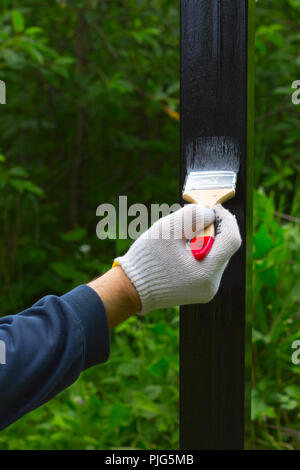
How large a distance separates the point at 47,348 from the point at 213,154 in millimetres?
482

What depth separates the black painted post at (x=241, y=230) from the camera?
97cm

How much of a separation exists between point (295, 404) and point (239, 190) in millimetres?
802

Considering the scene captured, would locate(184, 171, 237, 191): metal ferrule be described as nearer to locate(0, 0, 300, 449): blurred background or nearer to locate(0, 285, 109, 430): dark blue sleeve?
locate(0, 285, 109, 430): dark blue sleeve

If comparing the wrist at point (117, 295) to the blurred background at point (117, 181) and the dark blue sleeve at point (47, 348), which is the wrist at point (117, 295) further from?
the blurred background at point (117, 181)

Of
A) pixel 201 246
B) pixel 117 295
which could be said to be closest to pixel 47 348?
pixel 117 295

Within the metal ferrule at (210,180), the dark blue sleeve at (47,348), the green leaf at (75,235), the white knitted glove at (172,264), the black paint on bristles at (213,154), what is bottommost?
the dark blue sleeve at (47,348)

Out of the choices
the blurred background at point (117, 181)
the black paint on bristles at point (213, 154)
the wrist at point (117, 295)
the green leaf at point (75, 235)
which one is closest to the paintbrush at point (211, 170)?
the black paint on bristles at point (213, 154)

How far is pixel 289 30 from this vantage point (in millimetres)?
2893

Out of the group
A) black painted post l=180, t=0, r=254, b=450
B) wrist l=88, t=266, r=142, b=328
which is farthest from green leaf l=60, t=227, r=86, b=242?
wrist l=88, t=266, r=142, b=328

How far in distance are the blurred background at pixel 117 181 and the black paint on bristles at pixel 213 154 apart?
2.35ft

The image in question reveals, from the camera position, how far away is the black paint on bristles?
964 millimetres

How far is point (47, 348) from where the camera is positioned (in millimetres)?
736

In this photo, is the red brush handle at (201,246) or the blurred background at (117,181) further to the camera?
the blurred background at (117,181)

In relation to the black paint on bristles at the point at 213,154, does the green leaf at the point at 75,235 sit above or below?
above
